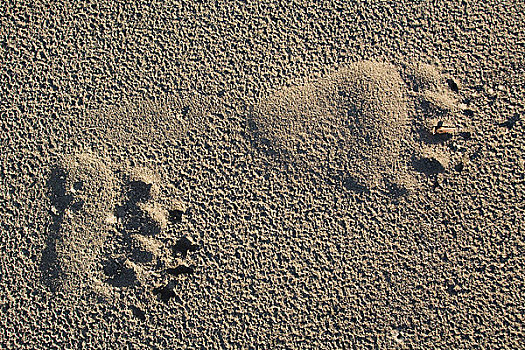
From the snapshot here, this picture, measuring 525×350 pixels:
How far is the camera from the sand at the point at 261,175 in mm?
1720

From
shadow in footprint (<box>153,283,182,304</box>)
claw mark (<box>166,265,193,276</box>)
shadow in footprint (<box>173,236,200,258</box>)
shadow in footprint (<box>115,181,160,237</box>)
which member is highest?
shadow in footprint (<box>115,181,160,237</box>)

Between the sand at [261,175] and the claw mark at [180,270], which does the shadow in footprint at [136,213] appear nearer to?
the sand at [261,175]

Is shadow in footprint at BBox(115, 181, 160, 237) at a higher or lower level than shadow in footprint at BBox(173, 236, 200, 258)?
higher

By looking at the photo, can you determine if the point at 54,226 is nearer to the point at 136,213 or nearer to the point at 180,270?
the point at 136,213

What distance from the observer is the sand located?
1720 millimetres

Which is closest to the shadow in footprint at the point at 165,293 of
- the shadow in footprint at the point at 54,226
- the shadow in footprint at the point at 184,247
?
the shadow in footprint at the point at 184,247

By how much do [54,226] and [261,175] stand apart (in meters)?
0.93

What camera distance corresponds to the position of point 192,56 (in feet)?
5.88

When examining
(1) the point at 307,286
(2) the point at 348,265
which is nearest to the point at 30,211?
(1) the point at 307,286

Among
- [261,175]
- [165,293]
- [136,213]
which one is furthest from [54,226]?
[261,175]

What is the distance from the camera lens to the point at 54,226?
1.74 meters

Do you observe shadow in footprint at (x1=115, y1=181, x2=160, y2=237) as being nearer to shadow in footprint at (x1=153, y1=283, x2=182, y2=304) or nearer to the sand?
the sand

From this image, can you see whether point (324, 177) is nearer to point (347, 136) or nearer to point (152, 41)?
point (347, 136)

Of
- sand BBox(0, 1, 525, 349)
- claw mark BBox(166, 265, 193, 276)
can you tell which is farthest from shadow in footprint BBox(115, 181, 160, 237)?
claw mark BBox(166, 265, 193, 276)
